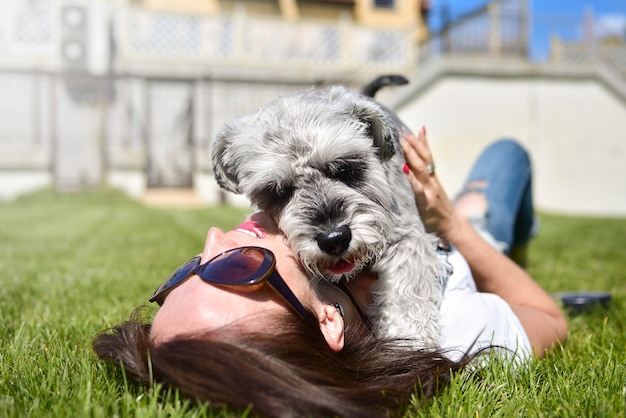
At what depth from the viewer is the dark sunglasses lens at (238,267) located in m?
1.92

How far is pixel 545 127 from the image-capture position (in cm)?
1955

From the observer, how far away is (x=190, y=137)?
73.9 feet

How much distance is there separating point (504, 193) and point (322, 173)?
2455 mm

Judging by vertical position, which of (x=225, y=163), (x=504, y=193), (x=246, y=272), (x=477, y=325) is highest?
(x=225, y=163)

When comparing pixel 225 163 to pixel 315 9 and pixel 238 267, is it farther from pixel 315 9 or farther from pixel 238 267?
pixel 315 9

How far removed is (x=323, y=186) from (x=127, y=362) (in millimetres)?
1111

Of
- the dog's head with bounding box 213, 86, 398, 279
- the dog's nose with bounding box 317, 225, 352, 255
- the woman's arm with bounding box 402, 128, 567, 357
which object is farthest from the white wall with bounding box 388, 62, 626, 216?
the dog's nose with bounding box 317, 225, 352, 255

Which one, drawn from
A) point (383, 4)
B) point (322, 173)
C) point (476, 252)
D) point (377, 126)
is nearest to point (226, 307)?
point (322, 173)

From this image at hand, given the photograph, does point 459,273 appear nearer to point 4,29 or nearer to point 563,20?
point 563,20

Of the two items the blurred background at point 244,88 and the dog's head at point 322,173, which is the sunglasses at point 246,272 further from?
the blurred background at point 244,88

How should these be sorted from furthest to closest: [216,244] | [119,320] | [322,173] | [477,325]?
1. [119,320]
2. [322,173]
3. [477,325]
4. [216,244]

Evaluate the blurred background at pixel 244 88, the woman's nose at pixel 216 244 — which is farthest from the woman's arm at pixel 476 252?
the blurred background at pixel 244 88

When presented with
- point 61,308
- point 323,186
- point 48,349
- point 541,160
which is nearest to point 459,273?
point 323,186

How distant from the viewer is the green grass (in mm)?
1916
